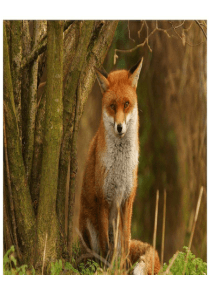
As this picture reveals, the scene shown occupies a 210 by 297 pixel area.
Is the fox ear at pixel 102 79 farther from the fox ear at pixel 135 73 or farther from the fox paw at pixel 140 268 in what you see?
the fox paw at pixel 140 268

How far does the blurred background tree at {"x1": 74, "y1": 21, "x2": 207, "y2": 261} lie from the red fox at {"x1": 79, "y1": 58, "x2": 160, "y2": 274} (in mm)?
175

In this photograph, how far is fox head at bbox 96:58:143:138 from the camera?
10.6ft

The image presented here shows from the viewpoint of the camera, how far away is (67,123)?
3.34m

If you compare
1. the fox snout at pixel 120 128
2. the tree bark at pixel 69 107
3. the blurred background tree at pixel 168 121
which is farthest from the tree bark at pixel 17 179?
the fox snout at pixel 120 128

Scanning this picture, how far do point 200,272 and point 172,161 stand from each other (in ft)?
3.55

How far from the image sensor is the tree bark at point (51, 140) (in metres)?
3.12

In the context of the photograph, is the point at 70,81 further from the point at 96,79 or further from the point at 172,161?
the point at 172,161

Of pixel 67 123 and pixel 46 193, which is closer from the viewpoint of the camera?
pixel 46 193

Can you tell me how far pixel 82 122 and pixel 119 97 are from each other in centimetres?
50

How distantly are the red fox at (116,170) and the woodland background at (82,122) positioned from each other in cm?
16

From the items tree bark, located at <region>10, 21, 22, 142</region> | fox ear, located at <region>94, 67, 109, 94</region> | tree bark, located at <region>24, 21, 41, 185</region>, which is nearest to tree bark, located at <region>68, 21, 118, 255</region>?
fox ear, located at <region>94, 67, 109, 94</region>

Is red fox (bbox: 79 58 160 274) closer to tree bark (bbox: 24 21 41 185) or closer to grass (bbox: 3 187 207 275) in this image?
grass (bbox: 3 187 207 275)

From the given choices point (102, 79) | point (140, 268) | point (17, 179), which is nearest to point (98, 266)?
point (140, 268)
